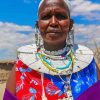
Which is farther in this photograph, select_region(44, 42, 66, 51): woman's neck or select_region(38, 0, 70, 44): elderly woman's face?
select_region(44, 42, 66, 51): woman's neck

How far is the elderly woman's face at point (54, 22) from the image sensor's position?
8.26ft

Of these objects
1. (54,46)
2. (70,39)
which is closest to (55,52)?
(54,46)

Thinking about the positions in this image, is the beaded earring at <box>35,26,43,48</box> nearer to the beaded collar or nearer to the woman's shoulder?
the beaded collar

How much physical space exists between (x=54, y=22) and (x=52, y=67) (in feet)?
1.10

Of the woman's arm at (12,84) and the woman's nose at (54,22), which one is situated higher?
the woman's nose at (54,22)

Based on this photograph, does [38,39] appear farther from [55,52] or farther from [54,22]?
[54,22]

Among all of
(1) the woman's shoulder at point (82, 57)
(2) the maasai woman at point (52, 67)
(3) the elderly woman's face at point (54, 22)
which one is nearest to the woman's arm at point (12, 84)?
(2) the maasai woman at point (52, 67)

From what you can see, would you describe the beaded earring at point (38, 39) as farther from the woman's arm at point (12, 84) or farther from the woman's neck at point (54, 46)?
the woman's arm at point (12, 84)

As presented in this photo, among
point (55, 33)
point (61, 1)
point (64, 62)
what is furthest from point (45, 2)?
point (64, 62)

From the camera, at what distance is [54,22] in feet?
8.20

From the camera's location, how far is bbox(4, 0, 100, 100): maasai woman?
254cm

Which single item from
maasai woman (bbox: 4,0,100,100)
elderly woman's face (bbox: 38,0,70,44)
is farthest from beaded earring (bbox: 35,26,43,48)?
elderly woman's face (bbox: 38,0,70,44)

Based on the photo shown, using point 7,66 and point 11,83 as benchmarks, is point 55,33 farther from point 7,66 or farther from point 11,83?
point 7,66

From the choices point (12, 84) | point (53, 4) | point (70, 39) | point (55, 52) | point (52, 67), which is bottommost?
point (12, 84)
